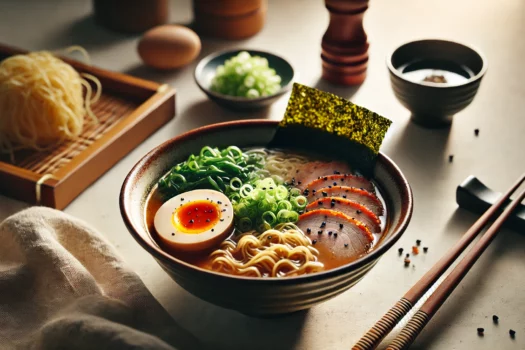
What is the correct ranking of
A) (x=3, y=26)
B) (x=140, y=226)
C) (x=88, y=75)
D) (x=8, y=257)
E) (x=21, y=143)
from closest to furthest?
(x=140, y=226)
(x=8, y=257)
(x=21, y=143)
(x=88, y=75)
(x=3, y=26)

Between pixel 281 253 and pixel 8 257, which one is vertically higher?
pixel 281 253

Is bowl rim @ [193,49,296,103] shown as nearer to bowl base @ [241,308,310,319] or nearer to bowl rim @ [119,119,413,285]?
bowl rim @ [119,119,413,285]

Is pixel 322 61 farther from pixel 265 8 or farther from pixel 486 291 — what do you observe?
pixel 486 291

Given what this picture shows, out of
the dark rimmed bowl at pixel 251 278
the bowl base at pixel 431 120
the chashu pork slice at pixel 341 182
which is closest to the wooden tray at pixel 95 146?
the dark rimmed bowl at pixel 251 278

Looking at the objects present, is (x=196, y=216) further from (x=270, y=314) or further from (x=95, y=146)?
(x=95, y=146)

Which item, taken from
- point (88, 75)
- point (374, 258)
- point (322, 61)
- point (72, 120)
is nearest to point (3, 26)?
point (88, 75)

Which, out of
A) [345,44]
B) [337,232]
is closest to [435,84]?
[345,44]
